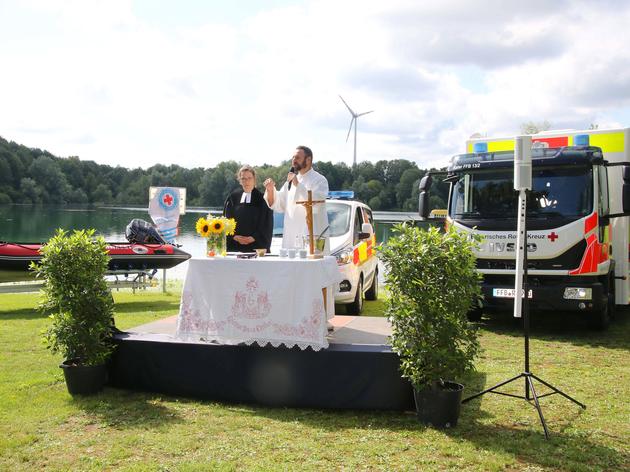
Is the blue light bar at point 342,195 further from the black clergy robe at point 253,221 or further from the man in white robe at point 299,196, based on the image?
the man in white robe at point 299,196

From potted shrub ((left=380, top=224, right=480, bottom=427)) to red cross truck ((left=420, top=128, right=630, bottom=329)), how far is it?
14.0 ft

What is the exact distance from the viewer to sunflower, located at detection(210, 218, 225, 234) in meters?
5.39

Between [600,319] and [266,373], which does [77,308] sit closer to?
[266,373]

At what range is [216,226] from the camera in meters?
5.41

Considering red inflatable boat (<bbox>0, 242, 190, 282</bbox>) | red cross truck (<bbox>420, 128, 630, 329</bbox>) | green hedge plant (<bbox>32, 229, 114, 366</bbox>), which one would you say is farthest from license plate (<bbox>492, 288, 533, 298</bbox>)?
red inflatable boat (<bbox>0, 242, 190, 282</bbox>)

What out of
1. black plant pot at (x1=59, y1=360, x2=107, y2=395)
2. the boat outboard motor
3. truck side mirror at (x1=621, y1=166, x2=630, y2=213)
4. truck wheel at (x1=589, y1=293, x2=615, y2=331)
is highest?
truck side mirror at (x1=621, y1=166, x2=630, y2=213)

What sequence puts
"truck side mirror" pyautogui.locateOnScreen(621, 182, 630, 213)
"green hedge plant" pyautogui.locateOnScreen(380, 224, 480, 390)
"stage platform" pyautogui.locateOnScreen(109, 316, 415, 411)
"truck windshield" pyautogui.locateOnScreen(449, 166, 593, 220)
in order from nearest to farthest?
1. "green hedge plant" pyautogui.locateOnScreen(380, 224, 480, 390)
2. "stage platform" pyautogui.locateOnScreen(109, 316, 415, 411)
3. "truck side mirror" pyautogui.locateOnScreen(621, 182, 630, 213)
4. "truck windshield" pyautogui.locateOnScreen(449, 166, 593, 220)

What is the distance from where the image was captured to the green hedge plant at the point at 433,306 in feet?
14.7

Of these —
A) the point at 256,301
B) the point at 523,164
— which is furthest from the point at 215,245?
the point at 523,164

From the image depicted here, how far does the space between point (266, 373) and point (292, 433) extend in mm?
752

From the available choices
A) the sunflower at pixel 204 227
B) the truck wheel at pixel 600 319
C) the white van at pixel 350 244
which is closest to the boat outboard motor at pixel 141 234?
the white van at pixel 350 244

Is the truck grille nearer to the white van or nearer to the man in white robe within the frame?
the white van

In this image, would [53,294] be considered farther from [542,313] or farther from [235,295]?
[542,313]

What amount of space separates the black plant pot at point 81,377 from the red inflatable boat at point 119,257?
536 centimetres
